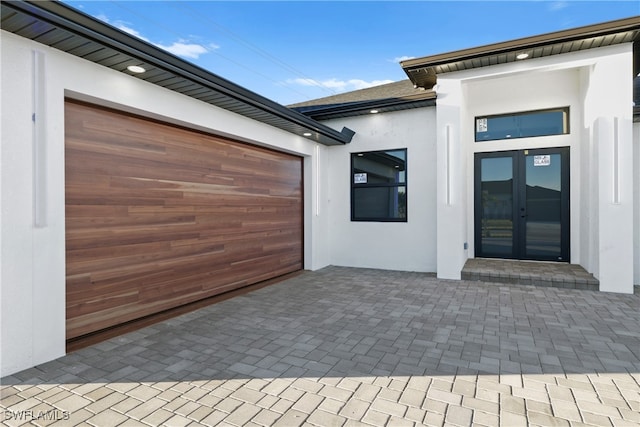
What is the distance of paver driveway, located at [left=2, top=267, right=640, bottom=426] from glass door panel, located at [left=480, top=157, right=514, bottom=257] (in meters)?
2.67

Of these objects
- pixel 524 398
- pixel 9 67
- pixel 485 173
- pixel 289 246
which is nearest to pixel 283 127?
pixel 289 246

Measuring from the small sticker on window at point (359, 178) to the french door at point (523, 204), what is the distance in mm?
2369

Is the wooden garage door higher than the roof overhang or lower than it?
lower

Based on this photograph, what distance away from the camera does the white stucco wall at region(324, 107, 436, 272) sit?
21.3 feet

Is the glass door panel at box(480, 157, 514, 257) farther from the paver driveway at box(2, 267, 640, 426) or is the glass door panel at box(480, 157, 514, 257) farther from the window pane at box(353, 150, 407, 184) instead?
the paver driveway at box(2, 267, 640, 426)

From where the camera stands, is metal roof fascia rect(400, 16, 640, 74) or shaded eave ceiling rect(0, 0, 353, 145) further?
metal roof fascia rect(400, 16, 640, 74)

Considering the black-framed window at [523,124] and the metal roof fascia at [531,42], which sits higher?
the metal roof fascia at [531,42]

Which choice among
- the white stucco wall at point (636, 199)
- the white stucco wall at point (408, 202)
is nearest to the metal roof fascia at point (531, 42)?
the white stucco wall at point (408, 202)

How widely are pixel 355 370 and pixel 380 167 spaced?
4.96 meters

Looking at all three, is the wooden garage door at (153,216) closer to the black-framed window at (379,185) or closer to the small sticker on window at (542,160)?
the black-framed window at (379,185)

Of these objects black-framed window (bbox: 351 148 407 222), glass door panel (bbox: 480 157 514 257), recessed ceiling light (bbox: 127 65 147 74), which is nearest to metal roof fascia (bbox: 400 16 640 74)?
black-framed window (bbox: 351 148 407 222)

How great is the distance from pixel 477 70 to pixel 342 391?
213 inches

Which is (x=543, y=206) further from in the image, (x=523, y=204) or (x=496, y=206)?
(x=496, y=206)

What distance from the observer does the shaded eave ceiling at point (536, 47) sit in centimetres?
443
